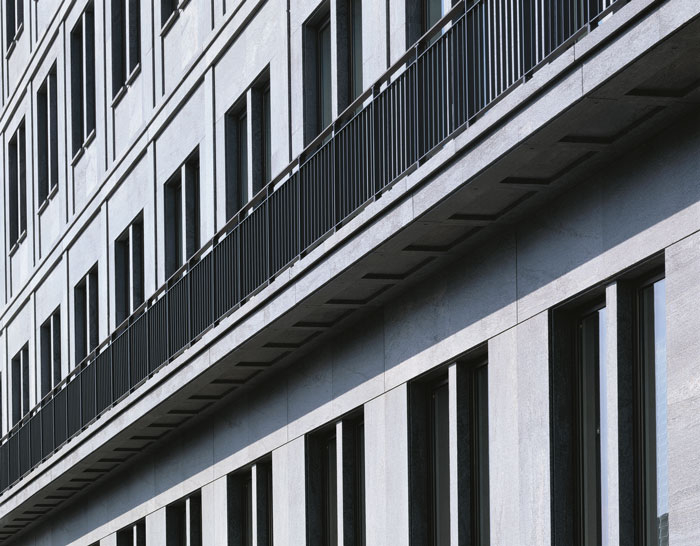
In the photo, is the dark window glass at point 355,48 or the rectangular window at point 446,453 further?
the dark window glass at point 355,48

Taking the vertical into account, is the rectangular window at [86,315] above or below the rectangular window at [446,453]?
above

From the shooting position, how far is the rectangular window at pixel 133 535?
34.6m

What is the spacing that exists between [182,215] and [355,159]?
9474 mm

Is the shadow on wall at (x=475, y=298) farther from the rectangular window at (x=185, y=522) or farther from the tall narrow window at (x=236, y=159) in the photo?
the tall narrow window at (x=236, y=159)

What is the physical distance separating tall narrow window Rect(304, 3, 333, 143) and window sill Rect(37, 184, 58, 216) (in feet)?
54.1

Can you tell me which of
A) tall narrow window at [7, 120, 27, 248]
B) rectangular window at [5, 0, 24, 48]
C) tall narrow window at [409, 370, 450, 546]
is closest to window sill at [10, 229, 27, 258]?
tall narrow window at [7, 120, 27, 248]

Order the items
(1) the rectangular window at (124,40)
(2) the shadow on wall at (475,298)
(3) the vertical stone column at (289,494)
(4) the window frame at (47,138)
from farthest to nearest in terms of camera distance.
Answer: (4) the window frame at (47,138)
(1) the rectangular window at (124,40)
(3) the vertical stone column at (289,494)
(2) the shadow on wall at (475,298)

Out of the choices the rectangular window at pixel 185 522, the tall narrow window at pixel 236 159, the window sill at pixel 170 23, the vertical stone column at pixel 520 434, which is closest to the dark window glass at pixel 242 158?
the tall narrow window at pixel 236 159

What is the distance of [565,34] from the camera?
17250mm

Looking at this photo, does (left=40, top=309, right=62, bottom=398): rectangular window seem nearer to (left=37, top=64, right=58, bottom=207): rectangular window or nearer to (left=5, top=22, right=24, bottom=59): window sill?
(left=37, top=64, right=58, bottom=207): rectangular window

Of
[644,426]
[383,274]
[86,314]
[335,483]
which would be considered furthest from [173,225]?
[644,426]

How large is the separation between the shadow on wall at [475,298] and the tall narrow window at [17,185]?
49.1ft

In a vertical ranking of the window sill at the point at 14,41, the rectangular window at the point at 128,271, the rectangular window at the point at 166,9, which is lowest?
the rectangular window at the point at 128,271

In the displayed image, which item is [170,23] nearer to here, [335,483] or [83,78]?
[83,78]
